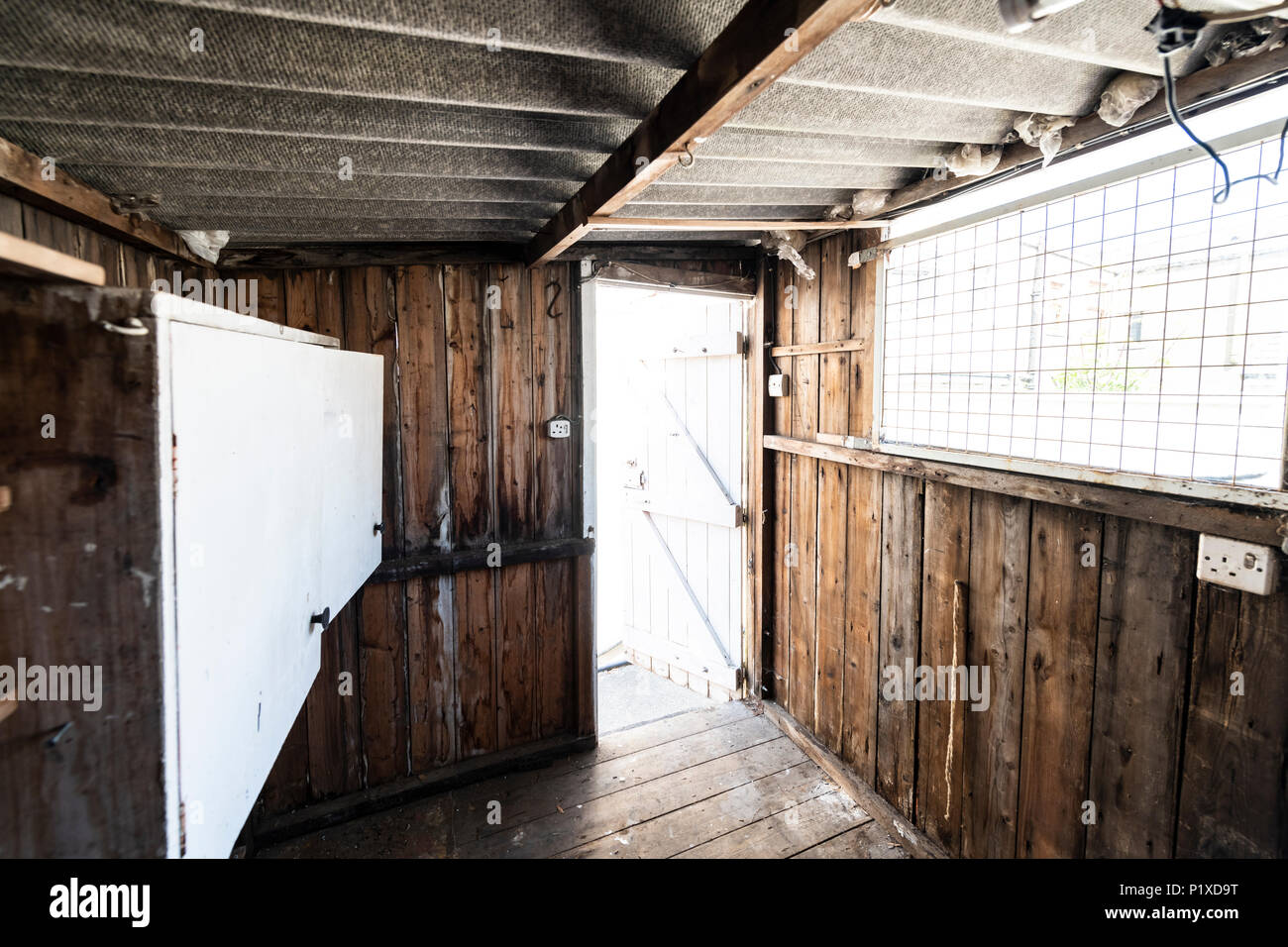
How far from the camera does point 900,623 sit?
253cm

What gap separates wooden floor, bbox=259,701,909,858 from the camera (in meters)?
2.52

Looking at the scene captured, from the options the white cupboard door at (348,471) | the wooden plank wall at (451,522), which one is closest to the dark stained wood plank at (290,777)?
the wooden plank wall at (451,522)

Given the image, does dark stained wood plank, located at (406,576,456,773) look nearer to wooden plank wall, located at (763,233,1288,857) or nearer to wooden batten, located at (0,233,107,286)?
wooden plank wall, located at (763,233,1288,857)

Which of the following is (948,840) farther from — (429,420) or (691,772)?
(429,420)

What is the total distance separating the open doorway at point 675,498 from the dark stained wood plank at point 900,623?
112cm

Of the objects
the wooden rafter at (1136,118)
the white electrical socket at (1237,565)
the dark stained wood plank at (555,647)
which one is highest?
the wooden rafter at (1136,118)

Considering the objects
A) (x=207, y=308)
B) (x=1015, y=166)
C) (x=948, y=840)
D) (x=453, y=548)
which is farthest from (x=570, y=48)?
(x=948, y=840)

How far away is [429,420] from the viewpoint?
9.20 feet

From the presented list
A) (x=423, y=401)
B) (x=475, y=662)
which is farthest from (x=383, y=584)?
(x=423, y=401)

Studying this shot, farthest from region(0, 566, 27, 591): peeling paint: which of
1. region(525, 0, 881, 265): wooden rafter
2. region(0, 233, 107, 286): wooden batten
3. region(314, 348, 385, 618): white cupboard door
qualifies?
region(525, 0, 881, 265): wooden rafter

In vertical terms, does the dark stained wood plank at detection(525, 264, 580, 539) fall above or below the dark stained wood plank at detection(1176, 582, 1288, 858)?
above

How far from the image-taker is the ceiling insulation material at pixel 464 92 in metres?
1.11

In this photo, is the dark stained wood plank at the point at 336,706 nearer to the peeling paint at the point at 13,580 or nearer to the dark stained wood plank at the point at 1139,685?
the peeling paint at the point at 13,580

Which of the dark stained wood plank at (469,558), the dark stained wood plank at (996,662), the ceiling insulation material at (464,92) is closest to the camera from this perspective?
the ceiling insulation material at (464,92)
